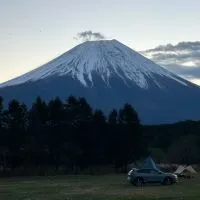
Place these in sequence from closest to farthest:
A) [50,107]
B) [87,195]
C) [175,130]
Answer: [87,195] < [50,107] < [175,130]

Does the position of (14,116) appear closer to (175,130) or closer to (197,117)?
(175,130)

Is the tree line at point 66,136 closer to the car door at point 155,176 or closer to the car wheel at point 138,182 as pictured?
the car wheel at point 138,182

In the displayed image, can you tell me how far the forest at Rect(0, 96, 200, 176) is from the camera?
65.0 meters

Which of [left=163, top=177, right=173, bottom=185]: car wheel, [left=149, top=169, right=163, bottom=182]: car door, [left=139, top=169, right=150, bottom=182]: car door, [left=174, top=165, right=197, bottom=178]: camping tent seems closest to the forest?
[left=174, top=165, right=197, bottom=178]: camping tent

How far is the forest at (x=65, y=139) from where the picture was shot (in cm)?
6500

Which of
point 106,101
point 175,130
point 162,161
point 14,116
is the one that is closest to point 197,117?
point 106,101

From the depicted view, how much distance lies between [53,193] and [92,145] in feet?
109

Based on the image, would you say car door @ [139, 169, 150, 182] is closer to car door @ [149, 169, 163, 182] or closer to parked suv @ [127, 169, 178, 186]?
parked suv @ [127, 169, 178, 186]

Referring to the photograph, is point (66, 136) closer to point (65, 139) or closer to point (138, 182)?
point (65, 139)

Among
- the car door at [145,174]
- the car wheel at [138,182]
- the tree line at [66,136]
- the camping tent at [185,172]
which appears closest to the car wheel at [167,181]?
the car door at [145,174]

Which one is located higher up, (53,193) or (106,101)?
(106,101)

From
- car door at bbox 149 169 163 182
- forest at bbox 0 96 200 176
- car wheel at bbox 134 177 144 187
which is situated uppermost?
forest at bbox 0 96 200 176

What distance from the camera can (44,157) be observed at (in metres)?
65.3

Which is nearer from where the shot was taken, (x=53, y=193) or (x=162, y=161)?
(x=53, y=193)
